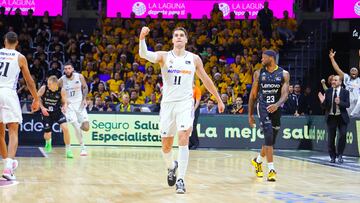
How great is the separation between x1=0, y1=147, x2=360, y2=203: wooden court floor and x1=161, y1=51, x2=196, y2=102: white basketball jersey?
1.33 m

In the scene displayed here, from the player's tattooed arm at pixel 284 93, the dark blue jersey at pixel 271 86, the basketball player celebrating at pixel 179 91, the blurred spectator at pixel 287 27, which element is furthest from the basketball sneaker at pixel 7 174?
the blurred spectator at pixel 287 27

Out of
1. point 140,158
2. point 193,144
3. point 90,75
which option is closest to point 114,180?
point 140,158

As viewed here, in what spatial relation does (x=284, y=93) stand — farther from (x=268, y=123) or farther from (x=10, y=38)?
(x=10, y=38)

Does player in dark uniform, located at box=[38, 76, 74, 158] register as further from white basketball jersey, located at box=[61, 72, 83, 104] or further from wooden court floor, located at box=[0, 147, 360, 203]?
wooden court floor, located at box=[0, 147, 360, 203]

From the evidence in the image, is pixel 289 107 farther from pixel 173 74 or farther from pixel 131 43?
pixel 173 74

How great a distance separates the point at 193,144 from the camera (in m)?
21.4

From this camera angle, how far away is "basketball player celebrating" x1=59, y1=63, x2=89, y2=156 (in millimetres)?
16703

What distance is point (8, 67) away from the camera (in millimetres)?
10148

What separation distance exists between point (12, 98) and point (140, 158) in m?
6.66

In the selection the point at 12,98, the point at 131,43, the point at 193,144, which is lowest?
the point at 193,144

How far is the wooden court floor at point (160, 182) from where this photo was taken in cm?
870

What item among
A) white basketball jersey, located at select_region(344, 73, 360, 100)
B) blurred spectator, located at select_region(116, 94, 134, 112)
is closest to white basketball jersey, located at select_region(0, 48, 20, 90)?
blurred spectator, located at select_region(116, 94, 134, 112)

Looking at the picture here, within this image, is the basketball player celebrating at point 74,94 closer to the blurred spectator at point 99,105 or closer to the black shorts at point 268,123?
the blurred spectator at point 99,105

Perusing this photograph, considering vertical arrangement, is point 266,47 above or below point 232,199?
above
